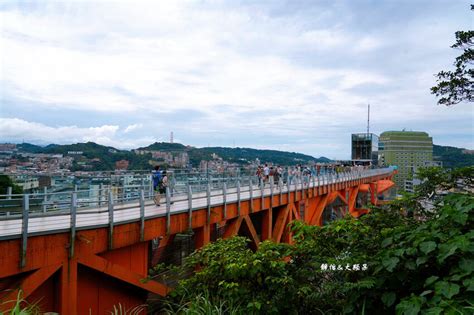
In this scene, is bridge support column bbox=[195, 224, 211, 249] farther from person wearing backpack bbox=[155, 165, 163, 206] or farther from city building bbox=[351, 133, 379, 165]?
city building bbox=[351, 133, 379, 165]

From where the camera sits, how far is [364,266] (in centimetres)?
512

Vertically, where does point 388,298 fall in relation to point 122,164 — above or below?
below

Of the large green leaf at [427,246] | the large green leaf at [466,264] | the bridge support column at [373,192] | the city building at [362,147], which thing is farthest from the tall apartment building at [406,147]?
the large green leaf at [466,264]

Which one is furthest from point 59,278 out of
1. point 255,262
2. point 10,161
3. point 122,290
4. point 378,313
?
point 10,161

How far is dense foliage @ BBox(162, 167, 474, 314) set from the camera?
392 centimetres

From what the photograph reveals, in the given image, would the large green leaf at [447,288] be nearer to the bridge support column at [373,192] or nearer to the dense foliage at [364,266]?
the dense foliage at [364,266]

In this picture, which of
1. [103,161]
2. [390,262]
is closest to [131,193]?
[390,262]

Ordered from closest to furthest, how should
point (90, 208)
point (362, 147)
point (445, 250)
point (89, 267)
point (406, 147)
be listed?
point (445, 250), point (89, 267), point (90, 208), point (362, 147), point (406, 147)

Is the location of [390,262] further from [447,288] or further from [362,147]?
[362,147]

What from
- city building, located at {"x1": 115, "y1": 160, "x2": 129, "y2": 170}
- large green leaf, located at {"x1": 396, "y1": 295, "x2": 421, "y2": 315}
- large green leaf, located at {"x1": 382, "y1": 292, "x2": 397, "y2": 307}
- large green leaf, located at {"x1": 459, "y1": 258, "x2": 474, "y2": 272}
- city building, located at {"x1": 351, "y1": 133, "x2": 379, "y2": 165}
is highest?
city building, located at {"x1": 351, "y1": 133, "x2": 379, "y2": 165}

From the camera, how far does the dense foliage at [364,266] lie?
3.92 m

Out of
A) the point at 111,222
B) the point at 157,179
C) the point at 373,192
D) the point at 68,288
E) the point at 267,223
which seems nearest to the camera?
the point at 68,288

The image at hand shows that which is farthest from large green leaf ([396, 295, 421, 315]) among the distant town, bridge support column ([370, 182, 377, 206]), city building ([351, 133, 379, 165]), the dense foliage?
city building ([351, 133, 379, 165])

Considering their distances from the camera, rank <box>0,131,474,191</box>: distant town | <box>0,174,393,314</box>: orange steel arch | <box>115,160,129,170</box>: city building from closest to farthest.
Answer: <box>0,174,393,314</box>: orange steel arch < <box>0,131,474,191</box>: distant town < <box>115,160,129,170</box>: city building
